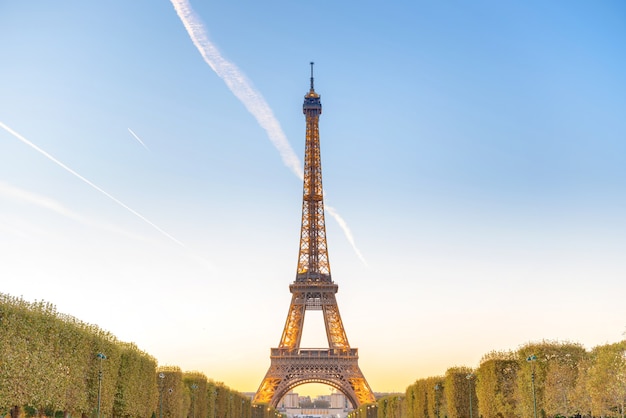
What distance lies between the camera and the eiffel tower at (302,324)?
12400 cm

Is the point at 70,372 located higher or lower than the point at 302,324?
lower

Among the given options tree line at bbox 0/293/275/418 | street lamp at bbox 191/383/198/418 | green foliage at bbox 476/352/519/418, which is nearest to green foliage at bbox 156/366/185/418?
tree line at bbox 0/293/275/418

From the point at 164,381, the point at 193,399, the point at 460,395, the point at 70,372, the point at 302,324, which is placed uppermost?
the point at 302,324

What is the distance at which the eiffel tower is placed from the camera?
407 ft

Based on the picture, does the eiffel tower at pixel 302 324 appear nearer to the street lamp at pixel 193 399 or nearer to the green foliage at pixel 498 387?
the street lamp at pixel 193 399

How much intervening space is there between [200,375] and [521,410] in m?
43.6

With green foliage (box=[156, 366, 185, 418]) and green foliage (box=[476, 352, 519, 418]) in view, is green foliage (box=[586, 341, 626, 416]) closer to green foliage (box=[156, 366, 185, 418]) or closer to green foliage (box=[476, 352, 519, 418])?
green foliage (box=[476, 352, 519, 418])

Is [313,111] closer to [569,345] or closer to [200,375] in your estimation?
[200,375]

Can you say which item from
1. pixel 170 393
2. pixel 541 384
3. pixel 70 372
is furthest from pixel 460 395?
pixel 70 372

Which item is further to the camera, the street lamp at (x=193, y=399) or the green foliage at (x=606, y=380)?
the street lamp at (x=193, y=399)

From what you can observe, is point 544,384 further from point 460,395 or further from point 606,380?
point 460,395

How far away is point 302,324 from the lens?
126 m

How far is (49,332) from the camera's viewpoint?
172 ft

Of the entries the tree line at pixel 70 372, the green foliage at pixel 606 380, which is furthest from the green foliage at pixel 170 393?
the green foliage at pixel 606 380
